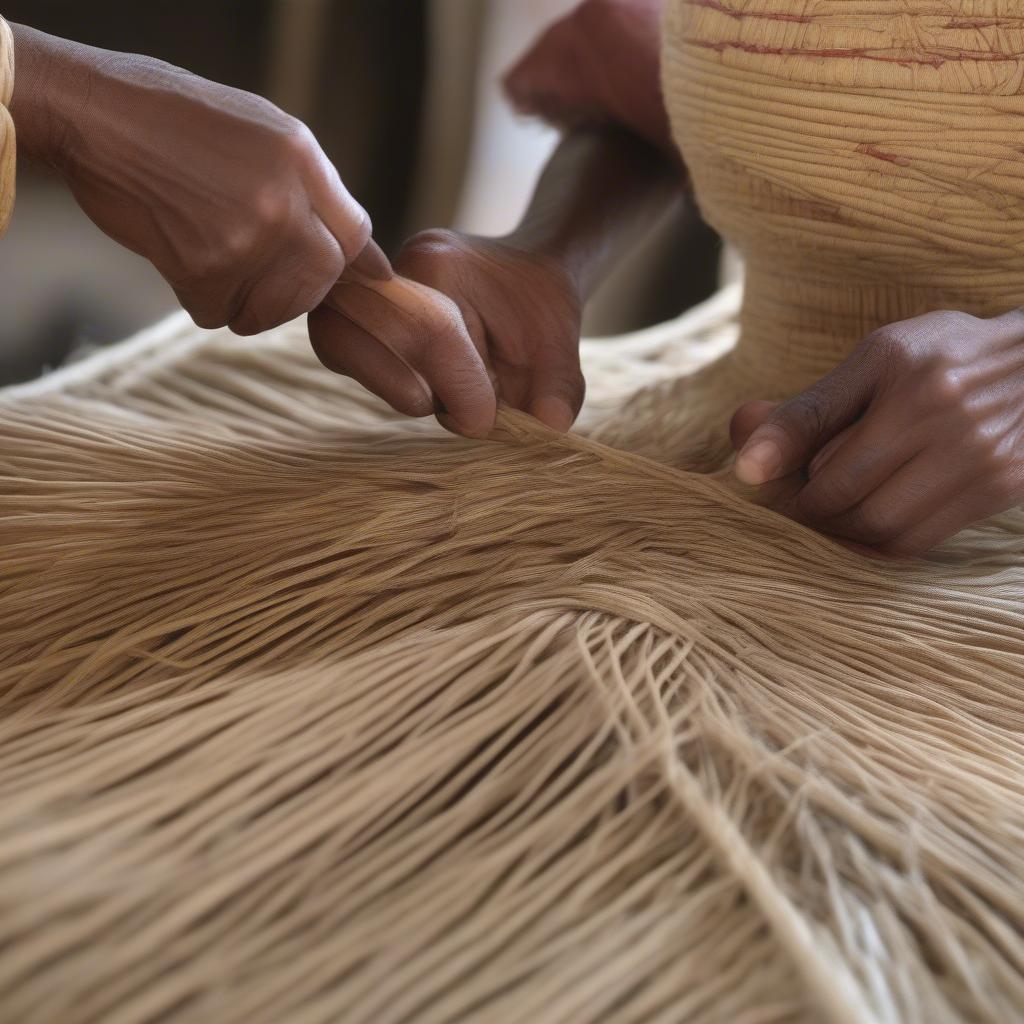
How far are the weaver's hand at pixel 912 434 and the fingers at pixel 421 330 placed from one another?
0.41 feet

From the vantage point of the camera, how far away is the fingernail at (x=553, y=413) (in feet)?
1.96

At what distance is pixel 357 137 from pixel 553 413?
939 mm

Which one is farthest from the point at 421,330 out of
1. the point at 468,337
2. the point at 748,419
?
the point at 748,419

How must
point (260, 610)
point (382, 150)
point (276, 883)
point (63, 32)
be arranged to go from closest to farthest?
point (276, 883) < point (260, 610) < point (63, 32) < point (382, 150)

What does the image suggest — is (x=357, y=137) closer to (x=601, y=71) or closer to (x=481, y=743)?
(x=601, y=71)

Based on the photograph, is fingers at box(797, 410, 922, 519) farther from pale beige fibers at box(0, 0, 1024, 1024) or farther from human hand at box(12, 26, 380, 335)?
human hand at box(12, 26, 380, 335)

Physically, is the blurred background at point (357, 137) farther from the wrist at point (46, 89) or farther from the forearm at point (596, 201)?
the wrist at point (46, 89)

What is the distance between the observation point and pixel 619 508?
1.78 ft

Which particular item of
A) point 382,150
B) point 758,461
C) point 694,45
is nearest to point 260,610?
point 758,461

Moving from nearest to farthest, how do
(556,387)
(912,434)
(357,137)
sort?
(912,434) < (556,387) < (357,137)

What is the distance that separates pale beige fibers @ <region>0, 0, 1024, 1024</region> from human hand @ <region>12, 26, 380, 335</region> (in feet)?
0.34

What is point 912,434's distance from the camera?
0.51 meters

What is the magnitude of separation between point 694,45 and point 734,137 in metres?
0.05

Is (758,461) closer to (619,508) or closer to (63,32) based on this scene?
(619,508)
